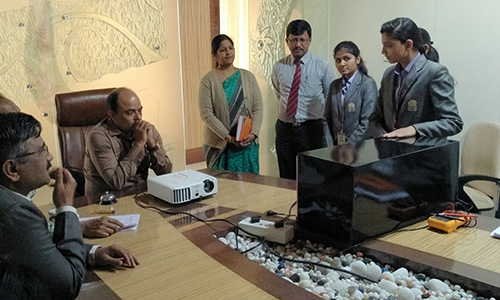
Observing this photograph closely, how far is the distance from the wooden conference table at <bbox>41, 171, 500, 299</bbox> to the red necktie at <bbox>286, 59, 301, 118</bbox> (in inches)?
59.3

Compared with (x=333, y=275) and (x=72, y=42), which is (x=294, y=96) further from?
(x=333, y=275)

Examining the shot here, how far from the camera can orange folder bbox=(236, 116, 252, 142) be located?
315cm

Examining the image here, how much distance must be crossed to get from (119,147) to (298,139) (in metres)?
1.54

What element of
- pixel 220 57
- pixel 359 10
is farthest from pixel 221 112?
pixel 359 10

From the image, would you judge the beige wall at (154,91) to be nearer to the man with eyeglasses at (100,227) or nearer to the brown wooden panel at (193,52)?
the brown wooden panel at (193,52)

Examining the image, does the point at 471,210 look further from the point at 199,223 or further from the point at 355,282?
the point at 199,223

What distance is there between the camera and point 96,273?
1.31 meters

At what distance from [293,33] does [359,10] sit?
35.6 inches

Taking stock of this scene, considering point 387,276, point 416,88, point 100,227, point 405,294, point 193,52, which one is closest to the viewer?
point 405,294

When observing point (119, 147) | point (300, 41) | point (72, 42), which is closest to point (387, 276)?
point (119, 147)

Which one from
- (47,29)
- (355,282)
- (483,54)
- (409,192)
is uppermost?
(47,29)

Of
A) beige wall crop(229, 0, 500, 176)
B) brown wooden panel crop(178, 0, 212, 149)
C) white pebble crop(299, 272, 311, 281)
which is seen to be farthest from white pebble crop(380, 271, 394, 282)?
brown wooden panel crop(178, 0, 212, 149)

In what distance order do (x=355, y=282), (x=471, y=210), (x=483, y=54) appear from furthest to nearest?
(x=483, y=54)
(x=471, y=210)
(x=355, y=282)

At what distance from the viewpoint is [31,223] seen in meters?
1.04
